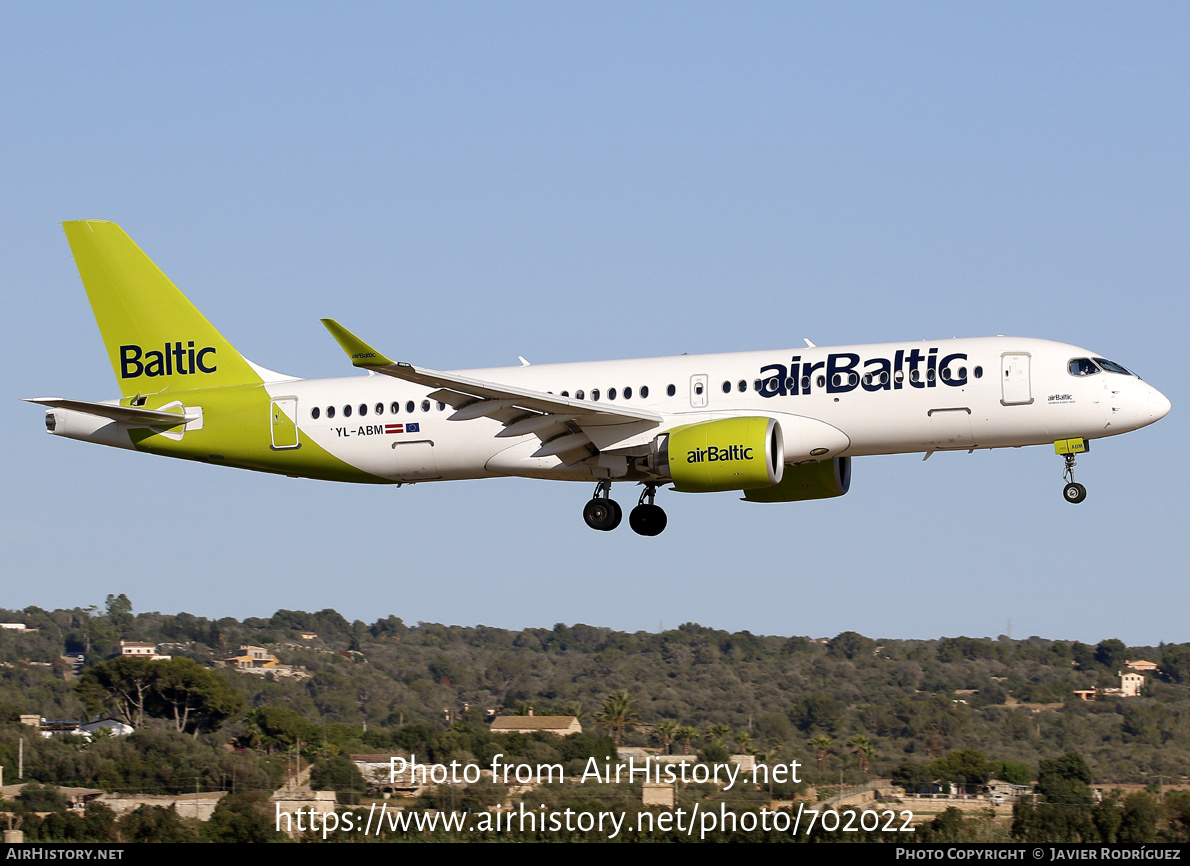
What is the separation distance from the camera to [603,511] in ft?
135

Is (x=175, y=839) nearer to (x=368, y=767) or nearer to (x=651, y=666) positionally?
(x=368, y=767)

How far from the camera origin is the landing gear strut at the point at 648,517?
41594 millimetres

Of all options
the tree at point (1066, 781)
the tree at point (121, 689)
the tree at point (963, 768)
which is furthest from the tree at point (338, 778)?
the tree at point (121, 689)

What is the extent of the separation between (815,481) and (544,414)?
7979 mm

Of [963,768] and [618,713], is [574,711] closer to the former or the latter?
[618,713]

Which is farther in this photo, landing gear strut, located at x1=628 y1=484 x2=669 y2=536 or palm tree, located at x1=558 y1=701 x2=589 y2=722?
palm tree, located at x1=558 y1=701 x2=589 y2=722

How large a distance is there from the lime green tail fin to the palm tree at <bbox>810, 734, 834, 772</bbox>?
90.6 ft

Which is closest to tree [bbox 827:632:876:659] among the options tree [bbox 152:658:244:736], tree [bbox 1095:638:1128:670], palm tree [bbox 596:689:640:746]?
tree [bbox 1095:638:1128:670]

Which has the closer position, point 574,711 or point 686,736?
point 686,736

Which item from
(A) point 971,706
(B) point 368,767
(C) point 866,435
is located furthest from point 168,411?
(A) point 971,706

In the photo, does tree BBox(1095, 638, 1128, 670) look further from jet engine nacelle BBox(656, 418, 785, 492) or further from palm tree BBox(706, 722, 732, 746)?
jet engine nacelle BBox(656, 418, 785, 492)

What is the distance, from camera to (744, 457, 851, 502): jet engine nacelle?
41094mm

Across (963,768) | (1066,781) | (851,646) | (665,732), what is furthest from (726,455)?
(851,646)

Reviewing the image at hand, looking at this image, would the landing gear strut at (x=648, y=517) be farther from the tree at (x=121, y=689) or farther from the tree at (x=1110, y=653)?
the tree at (x=1110, y=653)
